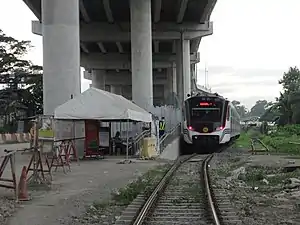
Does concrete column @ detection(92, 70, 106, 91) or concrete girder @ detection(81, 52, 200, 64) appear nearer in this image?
concrete girder @ detection(81, 52, 200, 64)

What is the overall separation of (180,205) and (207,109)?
23.4 meters

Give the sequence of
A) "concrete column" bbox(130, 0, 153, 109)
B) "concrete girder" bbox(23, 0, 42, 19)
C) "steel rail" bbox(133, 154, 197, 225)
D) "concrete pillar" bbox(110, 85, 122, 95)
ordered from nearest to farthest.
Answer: "steel rail" bbox(133, 154, 197, 225) → "concrete column" bbox(130, 0, 153, 109) → "concrete girder" bbox(23, 0, 42, 19) → "concrete pillar" bbox(110, 85, 122, 95)

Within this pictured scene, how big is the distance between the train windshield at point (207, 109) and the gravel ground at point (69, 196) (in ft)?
45.9

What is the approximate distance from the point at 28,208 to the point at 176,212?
2.98 m

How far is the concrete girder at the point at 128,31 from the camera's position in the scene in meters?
Answer: 56.9

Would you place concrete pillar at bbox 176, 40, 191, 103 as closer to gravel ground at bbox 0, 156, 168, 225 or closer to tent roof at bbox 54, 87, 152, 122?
tent roof at bbox 54, 87, 152, 122

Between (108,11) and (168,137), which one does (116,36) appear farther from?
(168,137)

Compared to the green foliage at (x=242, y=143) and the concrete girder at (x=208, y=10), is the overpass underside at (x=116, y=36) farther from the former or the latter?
the green foliage at (x=242, y=143)

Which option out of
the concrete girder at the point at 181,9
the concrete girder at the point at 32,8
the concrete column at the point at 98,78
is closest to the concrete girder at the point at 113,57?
the concrete column at the point at 98,78

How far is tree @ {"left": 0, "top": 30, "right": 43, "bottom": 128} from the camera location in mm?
72562

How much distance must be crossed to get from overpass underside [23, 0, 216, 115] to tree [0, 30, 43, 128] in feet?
24.7

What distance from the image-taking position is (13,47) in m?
73.6

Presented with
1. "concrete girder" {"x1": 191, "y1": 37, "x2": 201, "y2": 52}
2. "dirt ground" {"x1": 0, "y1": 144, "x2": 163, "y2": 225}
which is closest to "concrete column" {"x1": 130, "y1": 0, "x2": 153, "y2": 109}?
"dirt ground" {"x1": 0, "y1": 144, "x2": 163, "y2": 225}

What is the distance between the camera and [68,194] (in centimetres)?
1377
